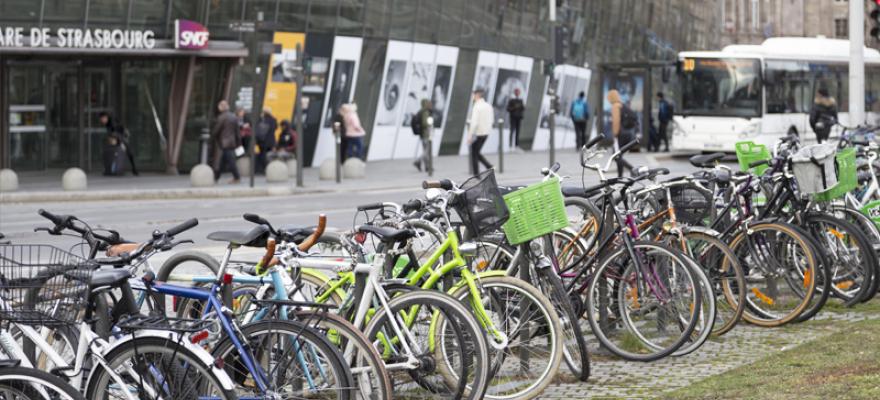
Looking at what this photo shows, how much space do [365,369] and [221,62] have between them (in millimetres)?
26501

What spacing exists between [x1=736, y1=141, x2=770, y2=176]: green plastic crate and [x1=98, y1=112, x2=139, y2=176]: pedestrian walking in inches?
841

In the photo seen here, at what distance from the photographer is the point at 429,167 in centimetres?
3027

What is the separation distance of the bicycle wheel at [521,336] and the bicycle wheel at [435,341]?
37cm

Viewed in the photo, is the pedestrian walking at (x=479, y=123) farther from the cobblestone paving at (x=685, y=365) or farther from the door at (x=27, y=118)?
the cobblestone paving at (x=685, y=365)

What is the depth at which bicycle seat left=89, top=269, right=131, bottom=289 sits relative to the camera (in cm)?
553

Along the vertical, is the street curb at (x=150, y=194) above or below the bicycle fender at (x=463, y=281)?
below

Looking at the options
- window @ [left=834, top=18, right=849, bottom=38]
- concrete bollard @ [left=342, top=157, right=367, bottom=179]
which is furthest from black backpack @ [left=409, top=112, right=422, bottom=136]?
window @ [left=834, top=18, right=849, bottom=38]

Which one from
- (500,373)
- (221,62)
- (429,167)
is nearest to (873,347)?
(500,373)

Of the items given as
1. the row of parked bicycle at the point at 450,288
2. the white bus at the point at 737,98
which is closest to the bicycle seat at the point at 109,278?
the row of parked bicycle at the point at 450,288

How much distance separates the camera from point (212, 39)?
31.4 metres

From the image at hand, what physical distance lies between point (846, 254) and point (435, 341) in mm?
4148

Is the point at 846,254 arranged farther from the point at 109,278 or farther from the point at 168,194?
the point at 168,194

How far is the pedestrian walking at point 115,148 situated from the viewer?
98.8ft

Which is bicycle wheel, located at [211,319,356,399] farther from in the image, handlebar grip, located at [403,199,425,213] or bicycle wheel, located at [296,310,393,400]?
handlebar grip, located at [403,199,425,213]
